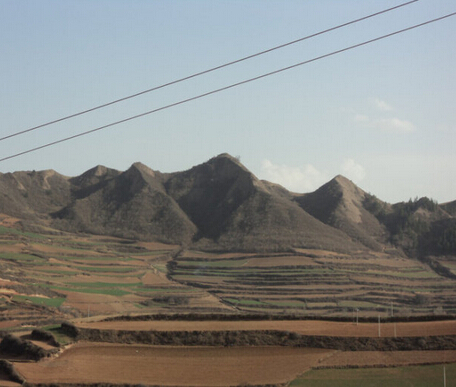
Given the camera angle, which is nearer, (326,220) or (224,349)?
(224,349)

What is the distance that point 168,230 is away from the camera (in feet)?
359

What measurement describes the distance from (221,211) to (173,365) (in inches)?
3366

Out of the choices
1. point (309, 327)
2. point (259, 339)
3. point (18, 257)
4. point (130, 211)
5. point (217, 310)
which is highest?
point (130, 211)

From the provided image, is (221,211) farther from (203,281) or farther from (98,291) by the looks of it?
(98,291)

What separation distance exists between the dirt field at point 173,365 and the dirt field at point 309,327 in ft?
7.63

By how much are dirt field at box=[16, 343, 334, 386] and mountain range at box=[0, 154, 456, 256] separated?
6166 centimetres

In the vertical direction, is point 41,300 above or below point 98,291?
below

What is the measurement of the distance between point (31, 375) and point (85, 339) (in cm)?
484

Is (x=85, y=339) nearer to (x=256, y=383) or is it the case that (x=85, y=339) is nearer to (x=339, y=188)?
(x=256, y=383)

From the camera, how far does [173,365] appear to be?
29.1 m

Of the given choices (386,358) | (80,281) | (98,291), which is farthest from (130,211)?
(386,358)

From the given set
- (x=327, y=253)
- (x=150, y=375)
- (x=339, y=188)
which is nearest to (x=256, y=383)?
(x=150, y=375)

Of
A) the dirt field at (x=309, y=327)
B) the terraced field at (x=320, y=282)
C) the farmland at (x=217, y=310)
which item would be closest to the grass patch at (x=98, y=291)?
the farmland at (x=217, y=310)

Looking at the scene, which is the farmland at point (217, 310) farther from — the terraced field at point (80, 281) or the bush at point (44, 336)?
the bush at point (44, 336)
